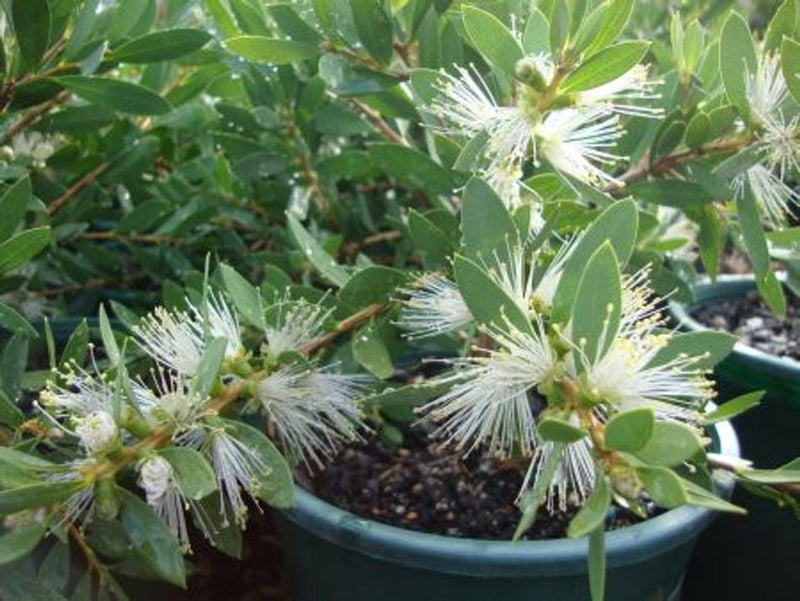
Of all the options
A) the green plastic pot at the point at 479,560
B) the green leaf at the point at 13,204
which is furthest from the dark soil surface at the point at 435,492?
the green leaf at the point at 13,204

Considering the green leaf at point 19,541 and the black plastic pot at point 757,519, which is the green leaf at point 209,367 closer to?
the green leaf at point 19,541

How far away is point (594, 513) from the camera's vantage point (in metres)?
0.63

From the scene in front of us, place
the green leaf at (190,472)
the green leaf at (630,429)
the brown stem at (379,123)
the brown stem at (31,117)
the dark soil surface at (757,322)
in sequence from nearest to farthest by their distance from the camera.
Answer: the green leaf at (630,429), the green leaf at (190,472), the brown stem at (31,117), the brown stem at (379,123), the dark soil surface at (757,322)

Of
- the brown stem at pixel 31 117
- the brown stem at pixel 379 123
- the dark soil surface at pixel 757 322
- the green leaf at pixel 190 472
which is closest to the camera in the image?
the green leaf at pixel 190 472

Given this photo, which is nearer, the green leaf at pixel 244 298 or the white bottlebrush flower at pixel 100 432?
the white bottlebrush flower at pixel 100 432

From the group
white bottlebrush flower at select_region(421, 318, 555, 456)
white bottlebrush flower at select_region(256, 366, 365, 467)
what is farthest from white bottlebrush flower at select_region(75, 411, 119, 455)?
white bottlebrush flower at select_region(421, 318, 555, 456)

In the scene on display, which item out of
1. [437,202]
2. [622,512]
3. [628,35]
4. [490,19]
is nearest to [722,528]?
[622,512]

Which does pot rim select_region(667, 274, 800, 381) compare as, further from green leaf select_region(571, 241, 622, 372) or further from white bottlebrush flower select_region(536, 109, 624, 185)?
green leaf select_region(571, 241, 622, 372)

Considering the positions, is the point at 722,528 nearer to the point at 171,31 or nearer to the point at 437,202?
the point at 437,202

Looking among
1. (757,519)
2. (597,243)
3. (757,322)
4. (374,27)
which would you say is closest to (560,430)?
(597,243)

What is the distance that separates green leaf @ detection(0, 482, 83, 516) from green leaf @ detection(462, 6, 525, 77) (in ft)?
1.42

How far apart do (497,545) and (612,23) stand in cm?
42

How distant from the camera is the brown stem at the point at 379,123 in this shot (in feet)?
3.77

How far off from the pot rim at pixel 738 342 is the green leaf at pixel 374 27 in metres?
0.38
